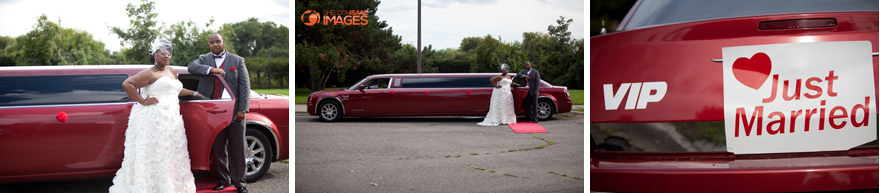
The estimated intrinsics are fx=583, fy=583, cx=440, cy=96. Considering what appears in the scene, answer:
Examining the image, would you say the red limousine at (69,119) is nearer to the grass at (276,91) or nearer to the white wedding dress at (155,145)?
the white wedding dress at (155,145)

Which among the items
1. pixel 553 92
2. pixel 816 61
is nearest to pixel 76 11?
pixel 553 92

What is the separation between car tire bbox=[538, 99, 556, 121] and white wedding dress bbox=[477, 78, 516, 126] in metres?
0.15

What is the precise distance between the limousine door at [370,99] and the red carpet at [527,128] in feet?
2.41

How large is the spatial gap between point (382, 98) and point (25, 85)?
1.77 meters

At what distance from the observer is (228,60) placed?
303cm

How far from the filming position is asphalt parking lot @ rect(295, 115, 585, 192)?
3059 millimetres

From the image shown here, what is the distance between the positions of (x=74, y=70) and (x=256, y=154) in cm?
100

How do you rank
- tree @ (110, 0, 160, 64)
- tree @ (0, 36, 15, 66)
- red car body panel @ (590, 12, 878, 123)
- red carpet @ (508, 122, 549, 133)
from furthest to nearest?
1. red carpet @ (508, 122, 549, 133)
2. tree @ (110, 0, 160, 64)
3. tree @ (0, 36, 15, 66)
4. red car body panel @ (590, 12, 878, 123)

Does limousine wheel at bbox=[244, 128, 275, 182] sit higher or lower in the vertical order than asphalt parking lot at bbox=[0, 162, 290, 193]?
higher

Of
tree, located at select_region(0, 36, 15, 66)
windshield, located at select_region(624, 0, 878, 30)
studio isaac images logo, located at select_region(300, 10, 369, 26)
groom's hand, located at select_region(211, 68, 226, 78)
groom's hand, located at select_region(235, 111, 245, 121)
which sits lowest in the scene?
groom's hand, located at select_region(235, 111, 245, 121)

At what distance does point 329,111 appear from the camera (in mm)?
3027

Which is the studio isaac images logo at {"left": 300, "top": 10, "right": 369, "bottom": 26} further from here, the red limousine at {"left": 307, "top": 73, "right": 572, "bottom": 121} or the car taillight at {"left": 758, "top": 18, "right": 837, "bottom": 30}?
the car taillight at {"left": 758, "top": 18, "right": 837, "bottom": 30}

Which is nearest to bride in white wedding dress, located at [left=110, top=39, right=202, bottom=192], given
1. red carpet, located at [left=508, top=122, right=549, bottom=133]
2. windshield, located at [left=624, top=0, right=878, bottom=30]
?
red carpet, located at [left=508, top=122, right=549, bottom=133]

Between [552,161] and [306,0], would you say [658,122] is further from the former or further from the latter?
[306,0]
